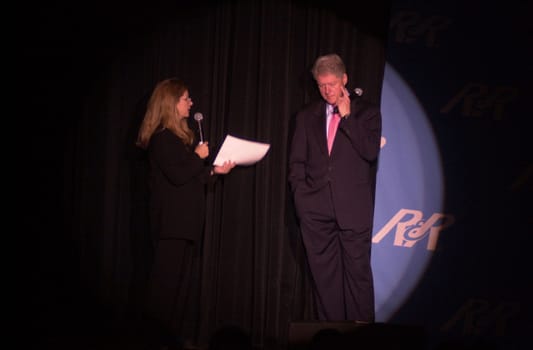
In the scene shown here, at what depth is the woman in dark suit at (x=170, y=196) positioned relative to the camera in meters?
3.27

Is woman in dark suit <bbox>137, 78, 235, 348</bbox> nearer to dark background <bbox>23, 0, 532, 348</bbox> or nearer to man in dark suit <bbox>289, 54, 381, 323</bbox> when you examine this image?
dark background <bbox>23, 0, 532, 348</bbox>

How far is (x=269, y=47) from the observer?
3750 mm

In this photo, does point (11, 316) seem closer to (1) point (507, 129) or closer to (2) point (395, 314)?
(2) point (395, 314)

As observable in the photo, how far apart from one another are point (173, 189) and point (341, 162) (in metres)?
1.04

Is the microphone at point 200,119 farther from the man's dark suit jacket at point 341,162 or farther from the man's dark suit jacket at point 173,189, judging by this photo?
the man's dark suit jacket at point 341,162

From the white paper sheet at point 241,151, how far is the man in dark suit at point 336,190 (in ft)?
0.76

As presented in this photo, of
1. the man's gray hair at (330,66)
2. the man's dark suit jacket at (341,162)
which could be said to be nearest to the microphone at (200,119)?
the man's dark suit jacket at (341,162)

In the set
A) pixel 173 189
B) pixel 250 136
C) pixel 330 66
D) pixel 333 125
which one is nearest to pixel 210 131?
Result: pixel 250 136

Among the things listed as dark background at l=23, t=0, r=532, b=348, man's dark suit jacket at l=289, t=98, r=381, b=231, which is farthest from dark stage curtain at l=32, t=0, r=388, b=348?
man's dark suit jacket at l=289, t=98, r=381, b=231

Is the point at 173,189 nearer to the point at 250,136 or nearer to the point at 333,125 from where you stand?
the point at 250,136

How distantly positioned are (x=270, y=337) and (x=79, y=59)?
89.9 inches

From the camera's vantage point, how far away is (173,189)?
10.9 ft

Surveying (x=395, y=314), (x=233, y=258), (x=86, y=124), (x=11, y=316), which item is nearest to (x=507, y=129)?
(x=395, y=314)

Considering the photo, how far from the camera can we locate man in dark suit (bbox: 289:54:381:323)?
3.43 m
